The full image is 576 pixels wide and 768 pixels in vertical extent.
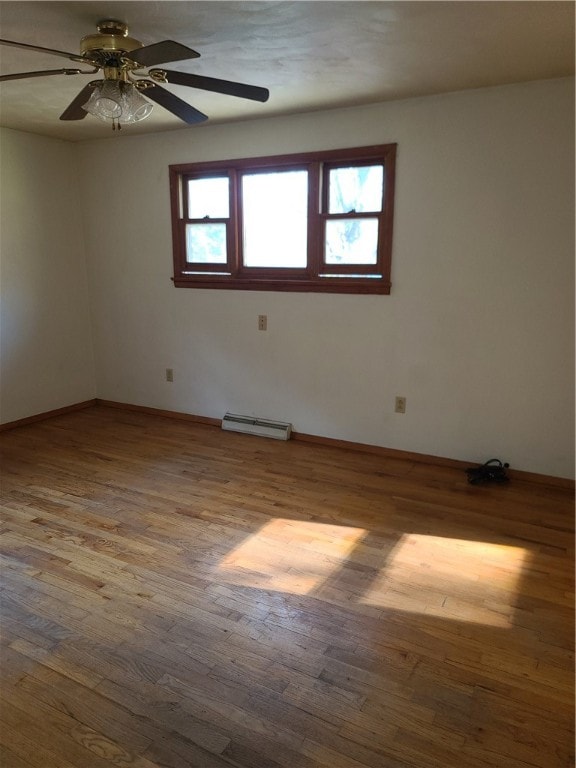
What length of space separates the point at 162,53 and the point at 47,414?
377 cm

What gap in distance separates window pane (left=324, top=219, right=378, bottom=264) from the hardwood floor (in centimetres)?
155

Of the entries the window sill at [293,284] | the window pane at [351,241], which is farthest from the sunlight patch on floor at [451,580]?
the window pane at [351,241]

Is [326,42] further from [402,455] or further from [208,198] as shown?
[402,455]

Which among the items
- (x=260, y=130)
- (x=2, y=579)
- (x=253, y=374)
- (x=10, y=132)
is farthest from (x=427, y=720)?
(x=10, y=132)

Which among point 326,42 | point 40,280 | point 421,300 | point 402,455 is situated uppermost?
point 326,42

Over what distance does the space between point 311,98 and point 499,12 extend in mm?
1435

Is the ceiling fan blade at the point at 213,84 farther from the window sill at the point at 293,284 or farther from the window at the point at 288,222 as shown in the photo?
the window sill at the point at 293,284

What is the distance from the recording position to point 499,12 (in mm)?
2082

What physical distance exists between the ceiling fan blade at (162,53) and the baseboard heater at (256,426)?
2824 mm

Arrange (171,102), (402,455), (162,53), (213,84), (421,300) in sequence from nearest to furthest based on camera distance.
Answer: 1. (162,53)
2. (213,84)
3. (171,102)
4. (421,300)
5. (402,455)

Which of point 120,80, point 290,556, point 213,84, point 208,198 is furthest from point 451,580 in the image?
point 208,198

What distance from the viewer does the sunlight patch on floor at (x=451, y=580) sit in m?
2.19

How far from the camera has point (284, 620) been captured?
2.12m

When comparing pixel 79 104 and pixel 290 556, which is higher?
pixel 79 104
